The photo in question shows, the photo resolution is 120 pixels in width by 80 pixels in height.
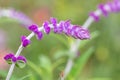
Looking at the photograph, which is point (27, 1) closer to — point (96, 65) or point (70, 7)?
point (70, 7)

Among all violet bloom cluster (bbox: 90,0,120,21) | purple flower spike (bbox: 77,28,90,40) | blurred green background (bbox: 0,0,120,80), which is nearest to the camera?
purple flower spike (bbox: 77,28,90,40)

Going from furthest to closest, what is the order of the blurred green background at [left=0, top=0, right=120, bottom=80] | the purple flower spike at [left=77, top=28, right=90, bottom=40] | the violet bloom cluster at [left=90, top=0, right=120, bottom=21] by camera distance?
the blurred green background at [left=0, top=0, right=120, bottom=80] < the violet bloom cluster at [left=90, top=0, right=120, bottom=21] < the purple flower spike at [left=77, top=28, right=90, bottom=40]

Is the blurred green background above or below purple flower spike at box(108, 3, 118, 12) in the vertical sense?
above

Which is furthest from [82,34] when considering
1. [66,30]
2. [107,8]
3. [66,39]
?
[66,39]

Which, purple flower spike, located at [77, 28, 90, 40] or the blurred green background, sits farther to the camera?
the blurred green background

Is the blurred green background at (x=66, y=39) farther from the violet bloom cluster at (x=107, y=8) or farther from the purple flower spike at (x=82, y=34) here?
the purple flower spike at (x=82, y=34)

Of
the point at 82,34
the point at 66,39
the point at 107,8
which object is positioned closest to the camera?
the point at 82,34

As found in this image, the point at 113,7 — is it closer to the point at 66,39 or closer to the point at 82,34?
the point at 66,39

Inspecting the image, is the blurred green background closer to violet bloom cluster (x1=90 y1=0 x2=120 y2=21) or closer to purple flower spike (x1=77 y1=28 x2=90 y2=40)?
violet bloom cluster (x1=90 y1=0 x2=120 y2=21)

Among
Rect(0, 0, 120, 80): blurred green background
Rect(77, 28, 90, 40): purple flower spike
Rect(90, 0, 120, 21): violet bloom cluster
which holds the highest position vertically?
Rect(0, 0, 120, 80): blurred green background

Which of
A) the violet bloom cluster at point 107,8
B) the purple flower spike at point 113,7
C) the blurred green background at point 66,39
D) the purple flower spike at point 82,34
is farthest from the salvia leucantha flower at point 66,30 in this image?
the blurred green background at point 66,39

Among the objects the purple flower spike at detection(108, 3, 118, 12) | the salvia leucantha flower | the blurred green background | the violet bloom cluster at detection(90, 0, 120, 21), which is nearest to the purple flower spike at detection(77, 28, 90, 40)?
the salvia leucantha flower
